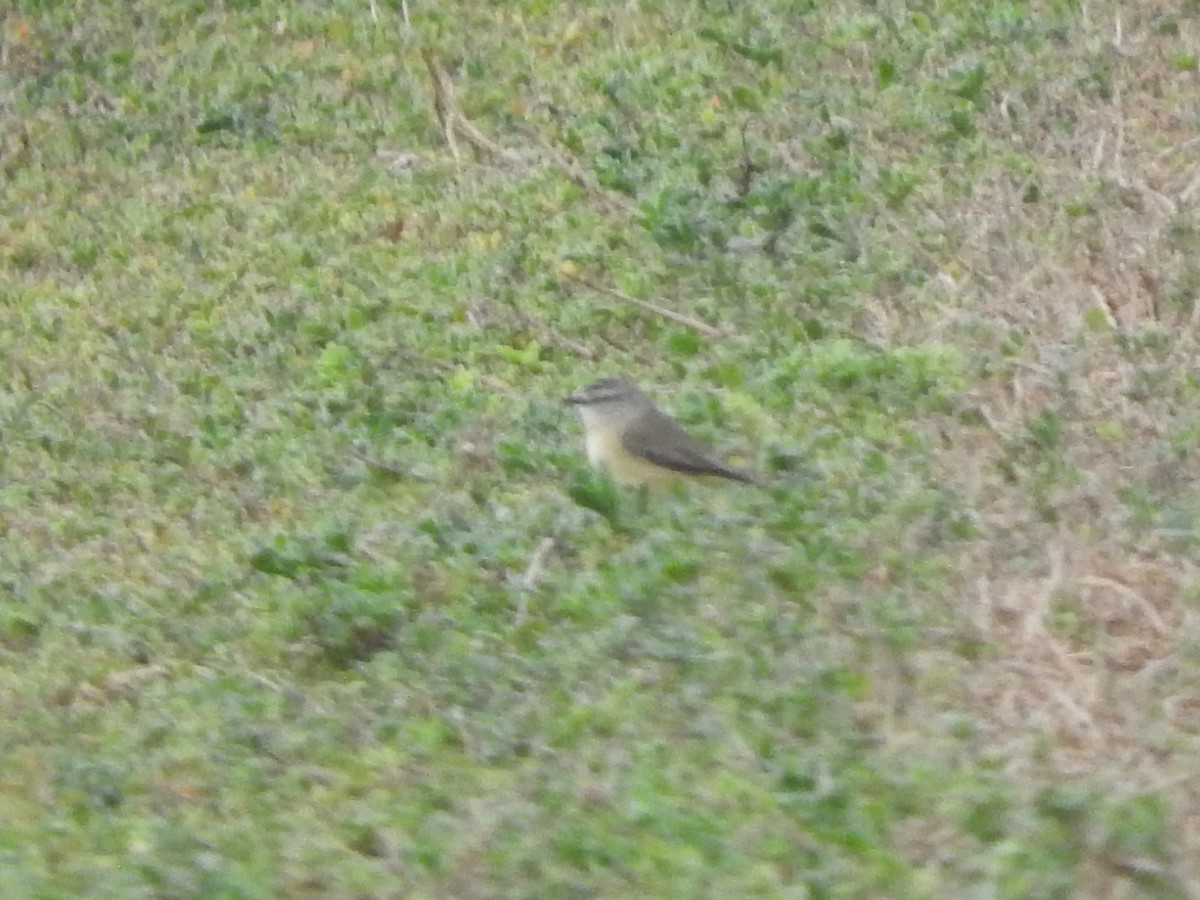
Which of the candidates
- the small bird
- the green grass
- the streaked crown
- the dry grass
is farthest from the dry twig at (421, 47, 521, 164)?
the small bird

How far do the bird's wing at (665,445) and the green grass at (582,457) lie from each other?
172 millimetres

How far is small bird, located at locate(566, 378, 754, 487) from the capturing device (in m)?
8.66

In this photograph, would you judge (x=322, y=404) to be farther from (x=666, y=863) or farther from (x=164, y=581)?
(x=666, y=863)

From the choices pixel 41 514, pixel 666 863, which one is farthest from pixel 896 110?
pixel 666 863

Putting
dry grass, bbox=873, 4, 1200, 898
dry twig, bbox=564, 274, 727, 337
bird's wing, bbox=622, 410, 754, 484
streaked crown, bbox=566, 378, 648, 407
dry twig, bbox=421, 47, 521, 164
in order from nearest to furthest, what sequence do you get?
dry grass, bbox=873, 4, 1200, 898, bird's wing, bbox=622, 410, 754, 484, streaked crown, bbox=566, 378, 648, 407, dry twig, bbox=564, 274, 727, 337, dry twig, bbox=421, 47, 521, 164

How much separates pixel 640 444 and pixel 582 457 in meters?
0.53

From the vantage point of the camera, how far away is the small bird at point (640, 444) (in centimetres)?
866

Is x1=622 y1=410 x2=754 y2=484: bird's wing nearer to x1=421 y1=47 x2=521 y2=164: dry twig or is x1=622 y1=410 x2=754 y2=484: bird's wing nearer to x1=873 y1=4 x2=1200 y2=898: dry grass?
x1=873 y1=4 x2=1200 y2=898: dry grass

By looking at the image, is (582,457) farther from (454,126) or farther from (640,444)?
(454,126)

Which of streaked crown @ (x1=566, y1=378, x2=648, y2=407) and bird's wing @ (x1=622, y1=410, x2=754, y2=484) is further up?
streaked crown @ (x1=566, y1=378, x2=648, y2=407)

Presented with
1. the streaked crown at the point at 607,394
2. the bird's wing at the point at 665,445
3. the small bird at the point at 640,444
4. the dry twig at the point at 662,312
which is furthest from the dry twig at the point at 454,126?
the bird's wing at the point at 665,445

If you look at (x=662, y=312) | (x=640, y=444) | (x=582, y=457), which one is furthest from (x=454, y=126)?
(x=640, y=444)

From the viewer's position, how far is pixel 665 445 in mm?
8703

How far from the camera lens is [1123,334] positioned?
29.4ft
